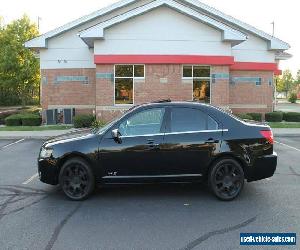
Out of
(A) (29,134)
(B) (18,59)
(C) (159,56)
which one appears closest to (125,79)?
(C) (159,56)

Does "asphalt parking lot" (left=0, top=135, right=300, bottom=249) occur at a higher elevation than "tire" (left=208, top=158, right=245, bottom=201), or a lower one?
lower

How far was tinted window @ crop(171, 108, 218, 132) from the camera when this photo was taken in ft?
21.8

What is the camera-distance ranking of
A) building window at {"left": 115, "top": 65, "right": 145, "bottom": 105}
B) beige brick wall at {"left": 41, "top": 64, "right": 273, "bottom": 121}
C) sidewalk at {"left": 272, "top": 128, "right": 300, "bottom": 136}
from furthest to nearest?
building window at {"left": 115, "top": 65, "right": 145, "bottom": 105}, beige brick wall at {"left": 41, "top": 64, "right": 273, "bottom": 121}, sidewalk at {"left": 272, "top": 128, "right": 300, "bottom": 136}

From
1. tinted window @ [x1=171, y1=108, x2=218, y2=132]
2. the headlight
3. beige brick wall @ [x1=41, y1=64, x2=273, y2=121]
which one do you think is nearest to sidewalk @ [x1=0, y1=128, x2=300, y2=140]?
beige brick wall @ [x1=41, y1=64, x2=273, y2=121]

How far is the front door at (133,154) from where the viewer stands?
6.50m

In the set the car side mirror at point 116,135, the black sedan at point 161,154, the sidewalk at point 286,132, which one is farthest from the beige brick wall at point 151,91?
the car side mirror at point 116,135

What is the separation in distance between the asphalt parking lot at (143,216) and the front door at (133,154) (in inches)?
19.5

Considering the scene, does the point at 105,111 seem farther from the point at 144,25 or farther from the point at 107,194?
the point at 107,194

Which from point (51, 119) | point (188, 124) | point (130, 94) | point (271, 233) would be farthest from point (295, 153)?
point (51, 119)

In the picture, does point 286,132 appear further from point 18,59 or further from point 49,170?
point 18,59

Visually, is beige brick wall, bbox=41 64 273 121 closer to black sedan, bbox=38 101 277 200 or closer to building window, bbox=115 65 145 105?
building window, bbox=115 65 145 105

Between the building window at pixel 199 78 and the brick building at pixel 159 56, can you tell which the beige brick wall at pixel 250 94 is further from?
the building window at pixel 199 78

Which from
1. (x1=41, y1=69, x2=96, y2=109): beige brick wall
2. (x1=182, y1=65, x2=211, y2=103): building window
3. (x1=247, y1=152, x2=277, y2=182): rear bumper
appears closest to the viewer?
(x1=247, y1=152, x2=277, y2=182): rear bumper

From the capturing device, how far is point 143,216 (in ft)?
19.1
